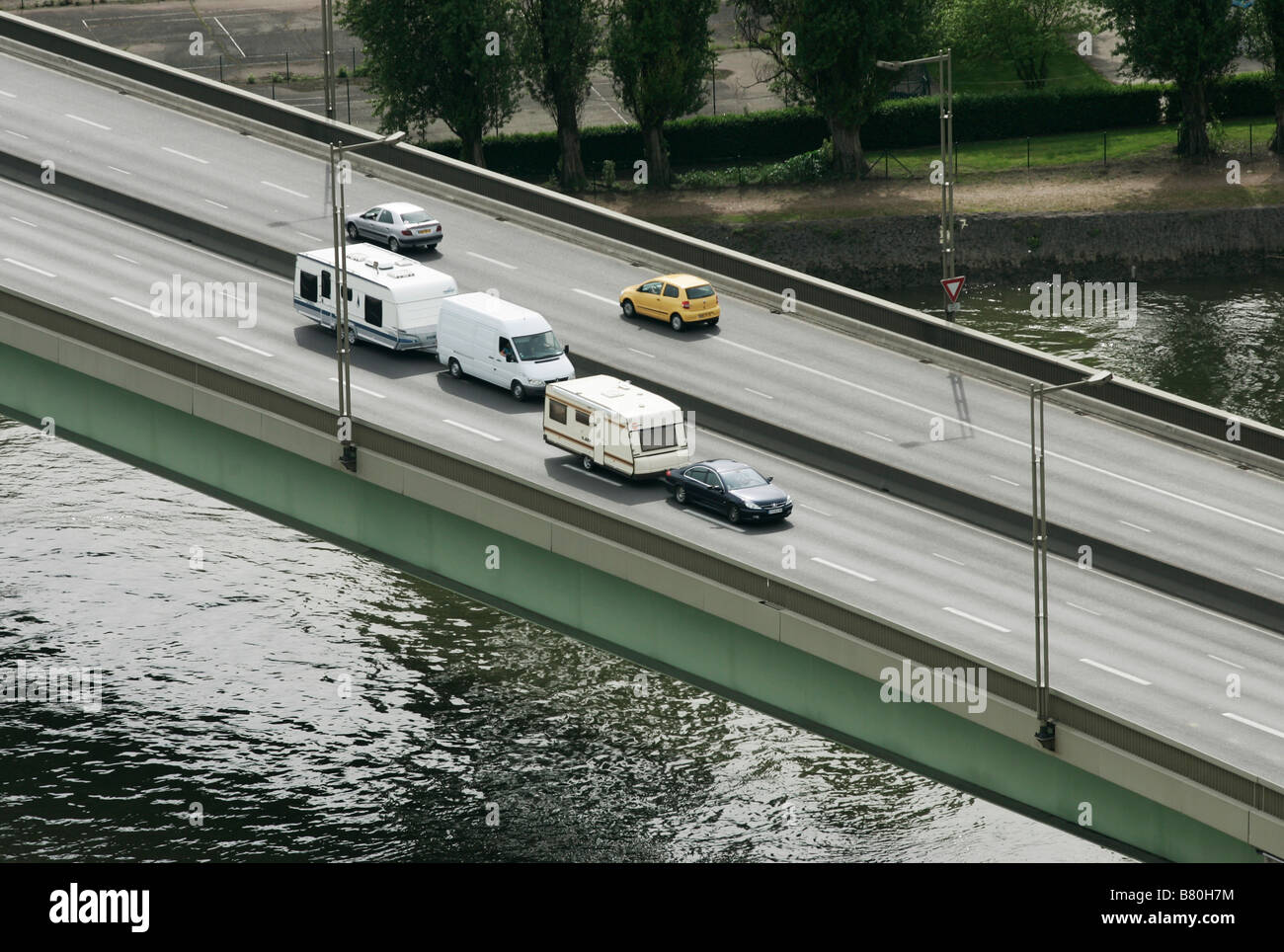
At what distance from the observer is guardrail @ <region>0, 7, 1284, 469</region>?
46062 millimetres

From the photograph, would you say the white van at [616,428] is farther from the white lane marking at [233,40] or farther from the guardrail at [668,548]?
the white lane marking at [233,40]

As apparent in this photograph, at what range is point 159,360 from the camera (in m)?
40.3

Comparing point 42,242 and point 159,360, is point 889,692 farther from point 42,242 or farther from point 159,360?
point 42,242

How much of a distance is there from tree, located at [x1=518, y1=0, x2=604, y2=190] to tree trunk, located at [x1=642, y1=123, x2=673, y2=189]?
9.74 ft

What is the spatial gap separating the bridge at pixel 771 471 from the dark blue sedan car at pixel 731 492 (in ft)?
1.20

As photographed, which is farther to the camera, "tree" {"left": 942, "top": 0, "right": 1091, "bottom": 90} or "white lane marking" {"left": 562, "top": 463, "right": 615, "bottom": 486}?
"tree" {"left": 942, "top": 0, "right": 1091, "bottom": 90}

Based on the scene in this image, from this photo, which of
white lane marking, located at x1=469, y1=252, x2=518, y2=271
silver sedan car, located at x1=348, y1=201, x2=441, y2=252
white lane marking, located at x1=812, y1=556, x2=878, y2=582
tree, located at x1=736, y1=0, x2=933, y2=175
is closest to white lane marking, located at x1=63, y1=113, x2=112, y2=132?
silver sedan car, located at x1=348, y1=201, x2=441, y2=252

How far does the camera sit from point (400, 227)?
52.5 metres

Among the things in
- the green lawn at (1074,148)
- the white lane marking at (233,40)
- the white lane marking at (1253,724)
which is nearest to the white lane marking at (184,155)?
the white lane marking at (1253,724)

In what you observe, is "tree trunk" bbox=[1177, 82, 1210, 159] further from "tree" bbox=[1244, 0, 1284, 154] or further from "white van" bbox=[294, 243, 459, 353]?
"white van" bbox=[294, 243, 459, 353]

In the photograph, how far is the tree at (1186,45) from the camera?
85.0 meters

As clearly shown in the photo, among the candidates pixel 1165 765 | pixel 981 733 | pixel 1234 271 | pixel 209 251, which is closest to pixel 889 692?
pixel 981 733

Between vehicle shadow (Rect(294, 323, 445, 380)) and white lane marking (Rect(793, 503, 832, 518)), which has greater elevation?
vehicle shadow (Rect(294, 323, 445, 380))

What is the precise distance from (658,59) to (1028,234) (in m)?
17.2
